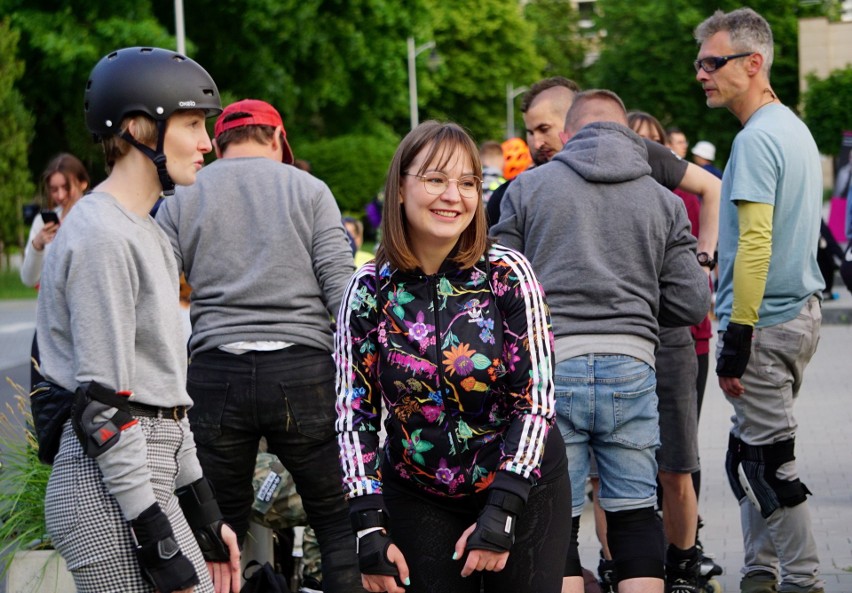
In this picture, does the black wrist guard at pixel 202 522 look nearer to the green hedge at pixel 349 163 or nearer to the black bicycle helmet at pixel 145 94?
the black bicycle helmet at pixel 145 94

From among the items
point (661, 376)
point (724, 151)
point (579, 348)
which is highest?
point (579, 348)

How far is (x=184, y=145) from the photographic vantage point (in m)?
3.47

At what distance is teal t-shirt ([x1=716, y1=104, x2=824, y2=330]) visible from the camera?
520 centimetres

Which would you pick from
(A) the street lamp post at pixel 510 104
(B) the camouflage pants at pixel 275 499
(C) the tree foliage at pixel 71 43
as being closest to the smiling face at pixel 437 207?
(B) the camouflage pants at pixel 275 499

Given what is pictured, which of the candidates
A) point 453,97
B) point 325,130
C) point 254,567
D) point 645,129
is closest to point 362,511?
point 254,567

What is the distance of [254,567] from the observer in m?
5.72

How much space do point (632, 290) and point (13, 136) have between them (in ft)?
84.3

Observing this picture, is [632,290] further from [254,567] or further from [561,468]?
[254,567]

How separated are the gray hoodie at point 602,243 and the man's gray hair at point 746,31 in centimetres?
100

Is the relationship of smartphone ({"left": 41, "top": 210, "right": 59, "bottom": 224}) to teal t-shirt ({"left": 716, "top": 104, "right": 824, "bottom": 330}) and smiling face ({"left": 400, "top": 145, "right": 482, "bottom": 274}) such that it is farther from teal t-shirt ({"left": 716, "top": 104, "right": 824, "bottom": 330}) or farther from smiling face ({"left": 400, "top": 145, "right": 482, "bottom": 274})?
smiling face ({"left": 400, "top": 145, "right": 482, "bottom": 274})

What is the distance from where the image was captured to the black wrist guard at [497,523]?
3355mm

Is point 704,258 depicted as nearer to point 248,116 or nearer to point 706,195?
point 706,195

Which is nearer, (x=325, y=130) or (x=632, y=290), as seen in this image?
(x=632, y=290)

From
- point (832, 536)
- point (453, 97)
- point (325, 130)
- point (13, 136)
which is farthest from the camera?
point (453, 97)
